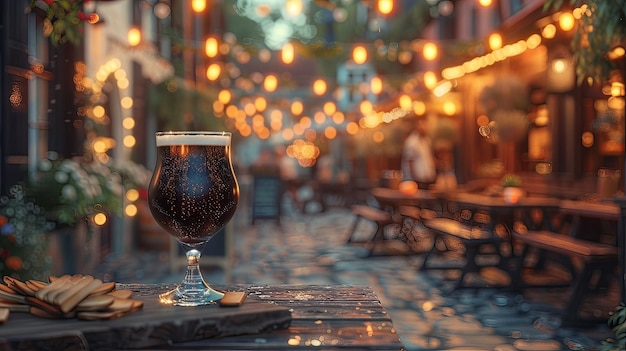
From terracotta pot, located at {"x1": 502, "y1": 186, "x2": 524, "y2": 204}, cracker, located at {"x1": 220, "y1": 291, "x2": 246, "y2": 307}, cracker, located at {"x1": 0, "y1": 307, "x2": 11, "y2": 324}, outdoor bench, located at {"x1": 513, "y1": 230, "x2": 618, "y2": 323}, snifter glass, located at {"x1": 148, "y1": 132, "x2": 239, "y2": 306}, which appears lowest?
outdoor bench, located at {"x1": 513, "y1": 230, "x2": 618, "y2": 323}

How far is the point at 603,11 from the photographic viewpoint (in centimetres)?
363

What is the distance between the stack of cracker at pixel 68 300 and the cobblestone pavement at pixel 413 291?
352 centimetres

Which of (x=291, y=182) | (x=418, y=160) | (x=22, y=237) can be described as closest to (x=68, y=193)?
(x=22, y=237)

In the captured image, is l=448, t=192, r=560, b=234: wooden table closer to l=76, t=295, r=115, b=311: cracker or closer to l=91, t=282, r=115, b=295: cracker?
l=91, t=282, r=115, b=295: cracker

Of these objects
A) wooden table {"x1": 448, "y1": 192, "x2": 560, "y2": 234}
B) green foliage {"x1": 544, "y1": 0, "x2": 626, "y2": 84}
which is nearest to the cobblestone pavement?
wooden table {"x1": 448, "y1": 192, "x2": 560, "y2": 234}

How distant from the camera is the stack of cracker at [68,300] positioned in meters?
1.17

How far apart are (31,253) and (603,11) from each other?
12.3ft

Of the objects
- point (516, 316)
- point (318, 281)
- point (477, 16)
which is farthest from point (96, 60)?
point (477, 16)

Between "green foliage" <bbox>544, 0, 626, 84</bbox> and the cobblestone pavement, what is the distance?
1.83 meters

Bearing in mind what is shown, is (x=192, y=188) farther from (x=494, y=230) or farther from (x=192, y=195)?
(x=494, y=230)

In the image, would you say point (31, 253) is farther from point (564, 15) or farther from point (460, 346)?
point (564, 15)

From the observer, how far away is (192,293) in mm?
1370

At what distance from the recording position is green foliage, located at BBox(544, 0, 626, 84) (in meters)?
3.68

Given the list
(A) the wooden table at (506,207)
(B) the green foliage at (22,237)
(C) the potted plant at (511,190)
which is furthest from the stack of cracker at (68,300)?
(C) the potted plant at (511,190)
